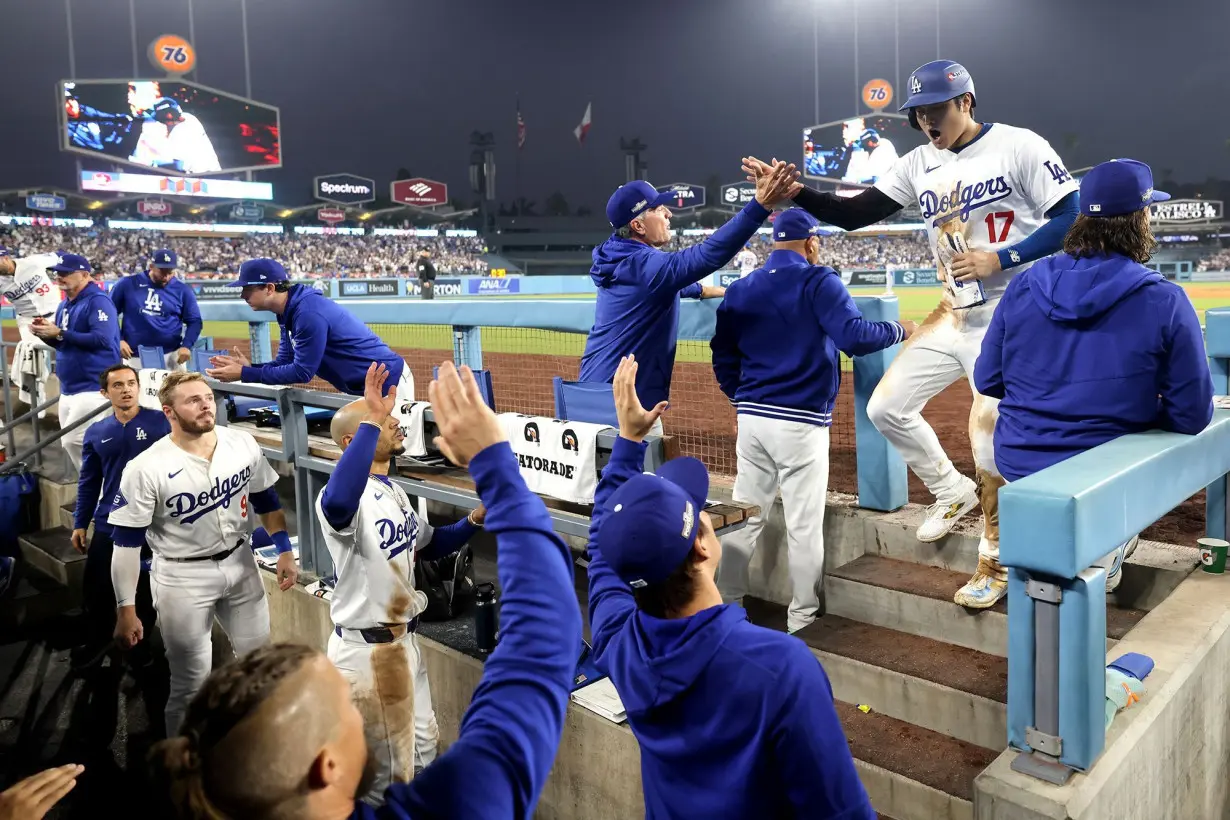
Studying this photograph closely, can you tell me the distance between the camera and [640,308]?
4234mm

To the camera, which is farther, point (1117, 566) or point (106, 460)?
point (106, 460)

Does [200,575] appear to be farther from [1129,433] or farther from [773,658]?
[1129,433]

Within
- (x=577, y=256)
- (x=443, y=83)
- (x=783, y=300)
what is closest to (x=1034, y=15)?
(x=577, y=256)

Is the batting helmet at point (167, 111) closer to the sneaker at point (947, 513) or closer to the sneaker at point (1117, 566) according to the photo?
the sneaker at point (947, 513)

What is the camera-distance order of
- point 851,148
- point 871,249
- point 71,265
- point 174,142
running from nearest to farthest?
point 71,265 < point 174,142 < point 851,148 < point 871,249

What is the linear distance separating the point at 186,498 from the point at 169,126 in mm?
40679

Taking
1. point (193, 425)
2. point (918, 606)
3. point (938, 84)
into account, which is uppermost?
point (938, 84)

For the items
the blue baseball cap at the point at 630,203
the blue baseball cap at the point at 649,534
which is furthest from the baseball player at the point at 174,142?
the blue baseball cap at the point at 649,534

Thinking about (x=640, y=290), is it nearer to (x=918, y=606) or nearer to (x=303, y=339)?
(x=918, y=606)

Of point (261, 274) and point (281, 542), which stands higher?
point (261, 274)

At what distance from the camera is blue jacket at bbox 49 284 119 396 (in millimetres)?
7695

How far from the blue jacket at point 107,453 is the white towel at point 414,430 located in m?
1.84

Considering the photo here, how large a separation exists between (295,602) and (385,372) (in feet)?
10.4

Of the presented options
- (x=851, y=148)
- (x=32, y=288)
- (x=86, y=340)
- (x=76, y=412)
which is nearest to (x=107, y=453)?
(x=86, y=340)
